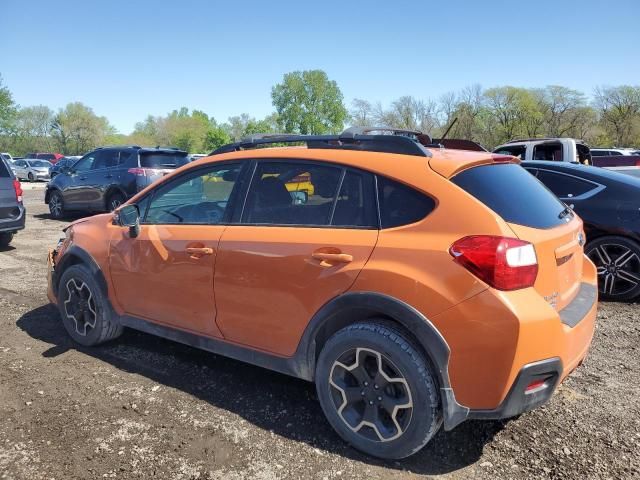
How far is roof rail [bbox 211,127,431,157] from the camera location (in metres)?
2.85

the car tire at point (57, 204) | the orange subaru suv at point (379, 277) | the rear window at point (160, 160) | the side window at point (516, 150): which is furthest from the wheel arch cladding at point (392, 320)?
the car tire at point (57, 204)

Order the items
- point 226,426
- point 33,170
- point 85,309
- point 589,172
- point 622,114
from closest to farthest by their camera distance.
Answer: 1. point 226,426
2. point 85,309
3. point 589,172
4. point 33,170
5. point 622,114

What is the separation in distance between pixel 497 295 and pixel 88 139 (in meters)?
94.9

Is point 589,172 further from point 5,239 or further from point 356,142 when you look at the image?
point 5,239

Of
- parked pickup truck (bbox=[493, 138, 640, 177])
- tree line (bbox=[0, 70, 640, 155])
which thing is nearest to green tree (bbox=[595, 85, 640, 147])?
tree line (bbox=[0, 70, 640, 155])

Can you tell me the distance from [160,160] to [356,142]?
928 centimetres

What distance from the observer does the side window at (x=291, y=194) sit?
2.90 meters

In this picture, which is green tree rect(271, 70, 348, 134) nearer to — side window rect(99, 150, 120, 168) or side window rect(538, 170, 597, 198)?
side window rect(99, 150, 120, 168)

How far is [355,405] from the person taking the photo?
8.97 ft

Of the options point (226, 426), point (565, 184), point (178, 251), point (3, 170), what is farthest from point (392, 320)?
point (3, 170)

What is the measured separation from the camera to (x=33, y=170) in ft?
115

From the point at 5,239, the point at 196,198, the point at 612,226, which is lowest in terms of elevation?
the point at 5,239

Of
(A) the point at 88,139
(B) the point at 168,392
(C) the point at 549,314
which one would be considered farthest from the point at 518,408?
(A) the point at 88,139

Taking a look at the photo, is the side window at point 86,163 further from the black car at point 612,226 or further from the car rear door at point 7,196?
the black car at point 612,226
